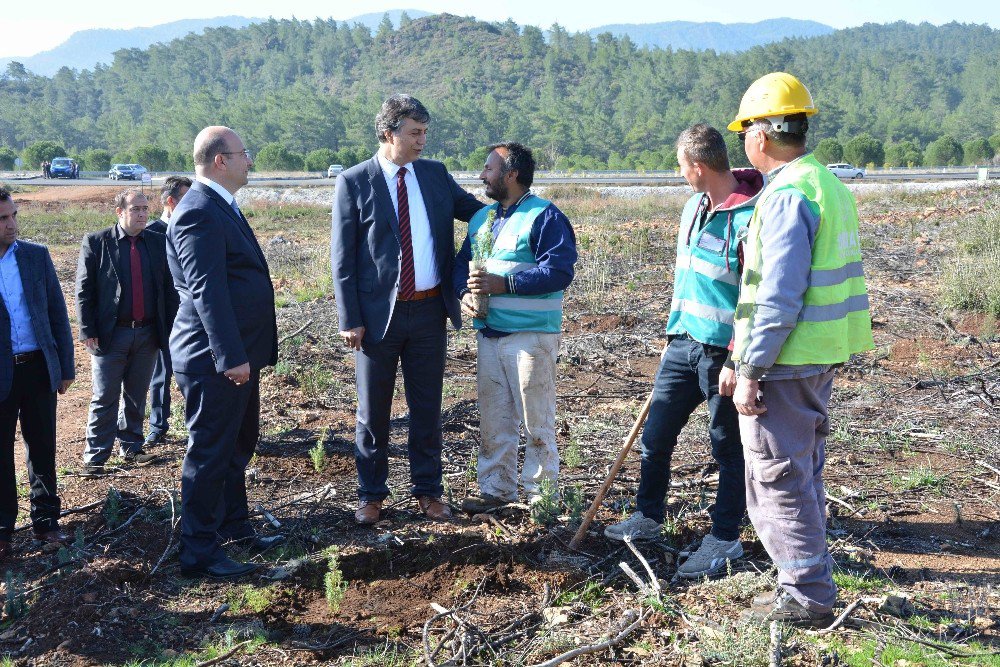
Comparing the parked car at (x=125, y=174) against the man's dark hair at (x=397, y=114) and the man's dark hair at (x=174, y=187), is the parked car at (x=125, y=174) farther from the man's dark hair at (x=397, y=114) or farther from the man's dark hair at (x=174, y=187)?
the man's dark hair at (x=397, y=114)

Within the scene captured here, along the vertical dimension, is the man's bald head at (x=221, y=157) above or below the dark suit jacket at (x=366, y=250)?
above

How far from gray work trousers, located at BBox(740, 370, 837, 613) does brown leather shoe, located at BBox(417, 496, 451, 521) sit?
181 centimetres

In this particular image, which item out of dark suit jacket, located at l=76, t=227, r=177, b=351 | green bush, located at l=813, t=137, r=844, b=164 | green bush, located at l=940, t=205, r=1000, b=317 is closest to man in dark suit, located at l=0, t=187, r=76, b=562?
dark suit jacket, located at l=76, t=227, r=177, b=351

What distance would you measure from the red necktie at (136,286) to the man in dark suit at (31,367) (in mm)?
953

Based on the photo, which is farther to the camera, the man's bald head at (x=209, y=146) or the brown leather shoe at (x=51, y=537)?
the brown leather shoe at (x=51, y=537)

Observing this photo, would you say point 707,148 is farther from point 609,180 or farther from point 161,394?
point 609,180

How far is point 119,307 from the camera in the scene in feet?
19.0

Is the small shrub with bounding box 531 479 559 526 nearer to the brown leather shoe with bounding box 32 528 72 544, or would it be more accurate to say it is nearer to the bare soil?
the bare soil

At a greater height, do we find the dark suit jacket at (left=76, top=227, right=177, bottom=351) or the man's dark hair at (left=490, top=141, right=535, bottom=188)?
the man's dark hair at (left=490, top=141, right=535, bottom=188)

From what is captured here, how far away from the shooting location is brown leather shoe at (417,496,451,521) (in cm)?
470

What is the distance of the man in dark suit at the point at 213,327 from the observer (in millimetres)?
4035

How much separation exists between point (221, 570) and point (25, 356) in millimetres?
1647

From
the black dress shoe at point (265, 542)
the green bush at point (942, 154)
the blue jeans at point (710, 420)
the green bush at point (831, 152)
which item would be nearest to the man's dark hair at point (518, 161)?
the blue jeans at point (710, 420)

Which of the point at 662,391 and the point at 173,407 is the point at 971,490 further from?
the point at 173,407
